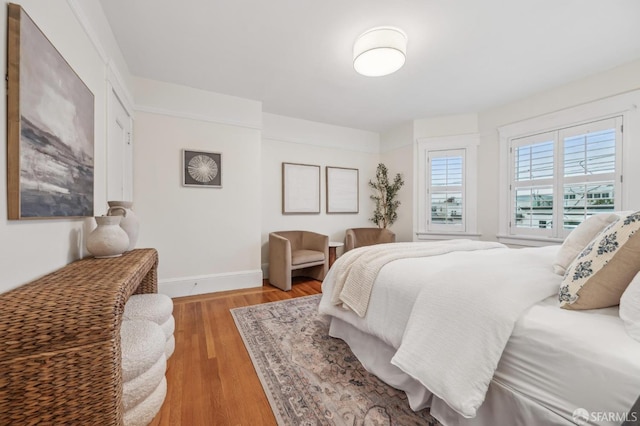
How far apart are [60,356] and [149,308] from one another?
2.88 feet

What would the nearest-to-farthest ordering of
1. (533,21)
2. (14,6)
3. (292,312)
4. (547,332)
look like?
1. (547,332)
2. (14,6)
3. (533,21)
4. (292,312)

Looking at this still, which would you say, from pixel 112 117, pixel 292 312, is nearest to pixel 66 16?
pixel 112 117

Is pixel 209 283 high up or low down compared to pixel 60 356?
down

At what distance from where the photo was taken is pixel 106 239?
1.45m

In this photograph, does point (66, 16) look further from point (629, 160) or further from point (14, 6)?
point (629, 160)

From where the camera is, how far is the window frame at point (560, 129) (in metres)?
2.60

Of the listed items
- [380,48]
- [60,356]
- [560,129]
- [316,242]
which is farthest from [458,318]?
[560,129]

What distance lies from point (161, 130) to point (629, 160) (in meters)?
5.21

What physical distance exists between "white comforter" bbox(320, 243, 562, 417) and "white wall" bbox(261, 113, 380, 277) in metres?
2.82

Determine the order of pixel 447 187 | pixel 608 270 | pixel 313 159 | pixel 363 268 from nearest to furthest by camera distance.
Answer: pixel 608 270, pixel 363 268, pixel 447 187, pixel 313 159

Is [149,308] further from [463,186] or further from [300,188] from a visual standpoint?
[463,186]

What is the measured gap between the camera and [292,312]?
98.0 inches

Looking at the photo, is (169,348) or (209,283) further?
(209,283)

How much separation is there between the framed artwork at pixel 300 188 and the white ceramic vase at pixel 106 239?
259 cm
